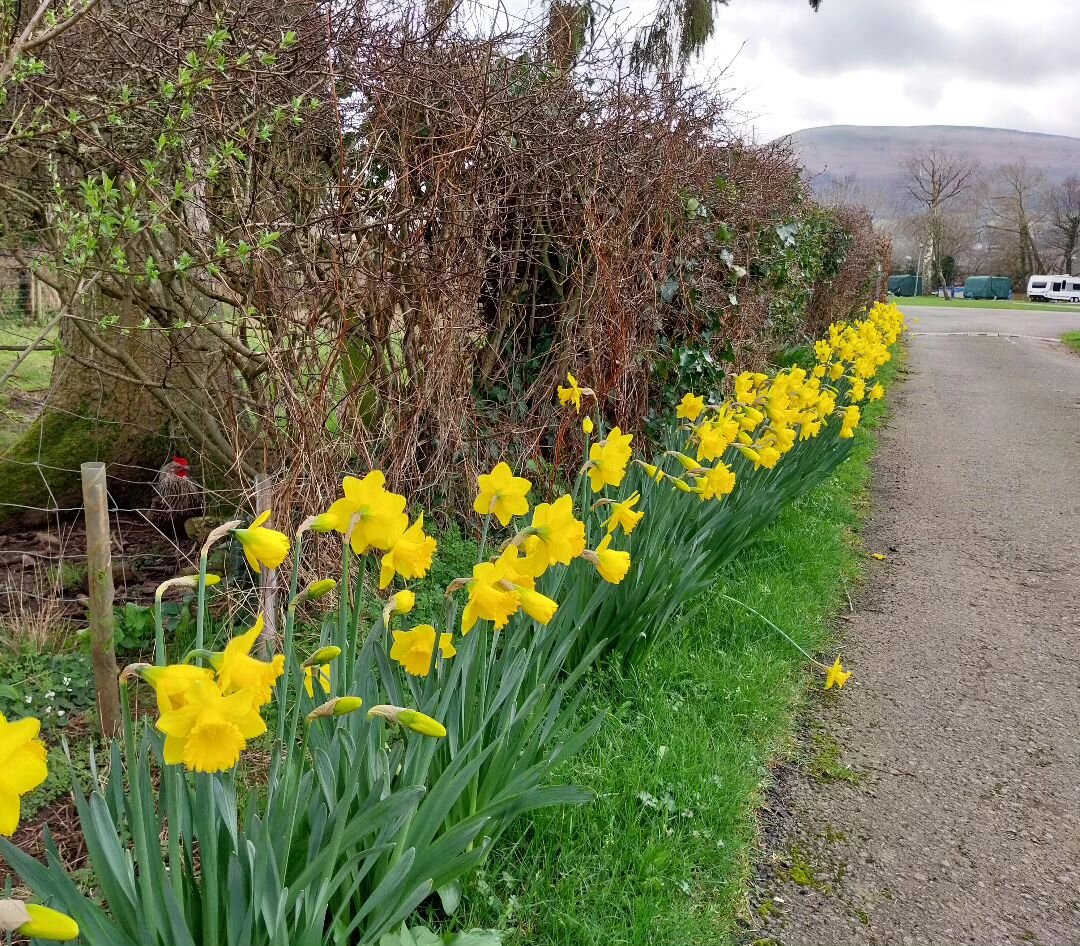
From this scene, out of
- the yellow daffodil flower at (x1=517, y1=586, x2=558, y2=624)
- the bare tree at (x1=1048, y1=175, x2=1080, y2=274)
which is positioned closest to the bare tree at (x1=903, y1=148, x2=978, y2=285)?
the bare tree at (x1=1048, y1=175, x2=1080, y2=274)

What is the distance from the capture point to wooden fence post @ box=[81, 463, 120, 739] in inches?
A: 93.4

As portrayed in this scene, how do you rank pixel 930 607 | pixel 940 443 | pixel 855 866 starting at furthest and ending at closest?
1. pixel 940 443
2. pixel 930 607
3. pixel 855 866

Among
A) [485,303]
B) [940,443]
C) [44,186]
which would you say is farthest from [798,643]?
[940,443]

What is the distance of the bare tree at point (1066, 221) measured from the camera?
6669 cm

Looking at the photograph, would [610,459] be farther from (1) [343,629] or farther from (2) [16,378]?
(2) [16,378]

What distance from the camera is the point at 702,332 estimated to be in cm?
595

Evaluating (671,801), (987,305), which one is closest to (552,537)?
(671,801)

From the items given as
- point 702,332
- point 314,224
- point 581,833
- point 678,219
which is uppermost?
point 678,219

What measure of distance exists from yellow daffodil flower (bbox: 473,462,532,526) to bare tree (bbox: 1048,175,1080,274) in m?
78.7

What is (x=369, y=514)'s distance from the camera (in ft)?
4.99

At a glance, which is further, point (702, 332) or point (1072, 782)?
point (702, 332)


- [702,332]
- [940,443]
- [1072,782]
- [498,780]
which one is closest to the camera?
[498,780]

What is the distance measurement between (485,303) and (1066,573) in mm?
3662

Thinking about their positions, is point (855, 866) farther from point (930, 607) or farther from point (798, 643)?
point (930, 607)
